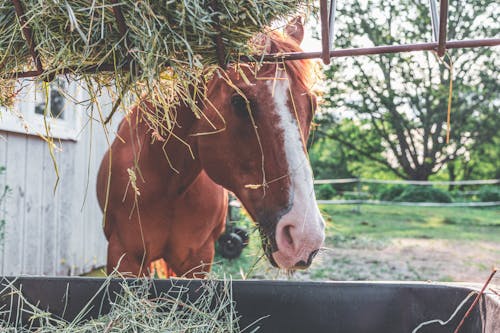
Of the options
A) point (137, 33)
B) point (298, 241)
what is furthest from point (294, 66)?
point (137, 33)

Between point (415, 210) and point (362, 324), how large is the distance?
11989 millimetres

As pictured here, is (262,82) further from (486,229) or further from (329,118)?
(329,118)

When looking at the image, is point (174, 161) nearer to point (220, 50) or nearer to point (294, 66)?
point (294, 66)

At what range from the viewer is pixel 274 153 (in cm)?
186

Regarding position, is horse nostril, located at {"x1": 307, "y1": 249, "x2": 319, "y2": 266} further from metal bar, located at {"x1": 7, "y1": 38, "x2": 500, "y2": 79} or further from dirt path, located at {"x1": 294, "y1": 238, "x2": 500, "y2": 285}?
dirt path, located at {"x1": 294, "y1": 238, "x2": 500, "y2": 285}

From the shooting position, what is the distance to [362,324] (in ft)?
4.87

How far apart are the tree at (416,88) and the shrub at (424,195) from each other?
135 cm

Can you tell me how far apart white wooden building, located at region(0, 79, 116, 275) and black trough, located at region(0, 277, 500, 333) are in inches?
82.4

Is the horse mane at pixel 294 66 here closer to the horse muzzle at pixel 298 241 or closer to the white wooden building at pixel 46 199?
the horse muzzle at pixel 298 241

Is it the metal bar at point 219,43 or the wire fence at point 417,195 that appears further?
the wire fence at point 417,195

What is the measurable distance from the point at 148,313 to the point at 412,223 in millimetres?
10005

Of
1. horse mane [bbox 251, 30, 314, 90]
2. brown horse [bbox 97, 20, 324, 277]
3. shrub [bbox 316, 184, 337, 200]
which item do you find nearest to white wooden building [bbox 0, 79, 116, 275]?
brown horse [bbox 97, 20, 324, 277]

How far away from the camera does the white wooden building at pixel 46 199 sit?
3941mm

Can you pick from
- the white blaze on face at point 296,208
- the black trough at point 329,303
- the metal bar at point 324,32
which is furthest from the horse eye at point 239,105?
the metal bar at point 324,32
